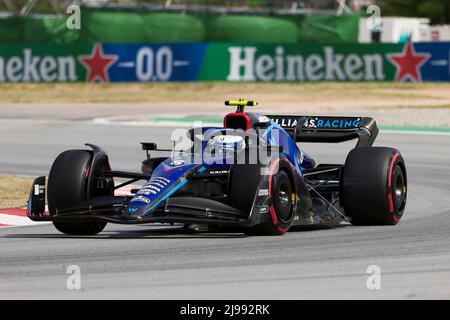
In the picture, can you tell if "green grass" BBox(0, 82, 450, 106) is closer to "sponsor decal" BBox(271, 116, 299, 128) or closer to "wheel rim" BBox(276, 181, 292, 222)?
"sponsor decal" BBox(271, 116, 299, 128)

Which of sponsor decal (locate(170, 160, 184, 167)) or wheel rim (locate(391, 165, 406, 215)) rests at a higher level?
sponsor decal (locate(170, 160, 184, 167))

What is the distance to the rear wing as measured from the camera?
13.0 metres

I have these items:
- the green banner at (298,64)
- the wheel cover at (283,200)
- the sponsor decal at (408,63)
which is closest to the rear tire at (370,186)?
the wheel cover at (283,200)

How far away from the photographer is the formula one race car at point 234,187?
34.2ft

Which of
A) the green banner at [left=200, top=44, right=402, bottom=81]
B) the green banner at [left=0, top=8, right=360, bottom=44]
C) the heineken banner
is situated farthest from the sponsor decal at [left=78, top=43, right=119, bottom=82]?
the green banner at [left=200, top=44, right=402, bottom=81]

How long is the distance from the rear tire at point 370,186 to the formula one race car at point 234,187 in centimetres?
1

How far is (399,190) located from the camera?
39.6ft

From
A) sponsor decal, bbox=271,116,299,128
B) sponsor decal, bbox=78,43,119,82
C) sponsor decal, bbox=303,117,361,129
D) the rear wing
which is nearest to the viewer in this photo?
the rear wing

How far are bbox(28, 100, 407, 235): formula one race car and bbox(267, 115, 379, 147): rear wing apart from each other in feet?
1.67

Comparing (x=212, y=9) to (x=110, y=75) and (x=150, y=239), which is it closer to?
(x=110, y=75)

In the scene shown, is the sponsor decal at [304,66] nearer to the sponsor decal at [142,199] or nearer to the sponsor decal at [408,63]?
the sponsor decal at [408,63]

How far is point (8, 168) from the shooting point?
737 inches

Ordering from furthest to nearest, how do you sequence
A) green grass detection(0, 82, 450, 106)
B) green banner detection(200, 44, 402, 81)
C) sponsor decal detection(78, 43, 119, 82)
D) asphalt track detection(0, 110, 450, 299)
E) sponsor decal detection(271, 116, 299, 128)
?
green banner detection(200, 44, 402, 81) → sponsor decal detection(78, 43, 119, 82) → green grass detection(0, 82, 450, 106) → sponsor decal detection(271, 116, 299, 128) → asphalt track detection(0, 110, 450, 299)

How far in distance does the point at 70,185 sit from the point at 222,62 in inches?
1111
